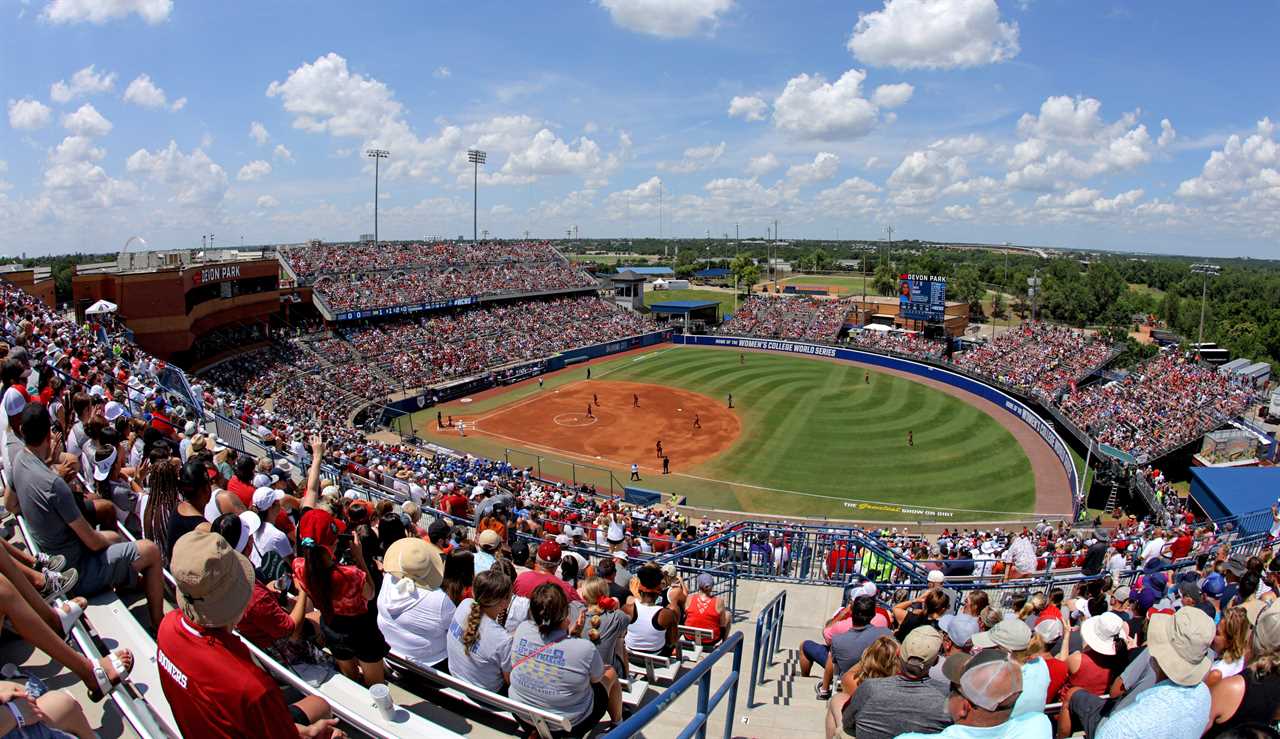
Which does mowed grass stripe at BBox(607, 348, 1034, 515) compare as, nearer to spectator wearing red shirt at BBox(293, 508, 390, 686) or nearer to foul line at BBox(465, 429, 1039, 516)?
foul line at BBox(465, 429, 1039, 516)

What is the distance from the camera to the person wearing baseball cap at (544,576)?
6.24m

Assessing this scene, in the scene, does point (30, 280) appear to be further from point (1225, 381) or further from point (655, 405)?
point (1225, 381)

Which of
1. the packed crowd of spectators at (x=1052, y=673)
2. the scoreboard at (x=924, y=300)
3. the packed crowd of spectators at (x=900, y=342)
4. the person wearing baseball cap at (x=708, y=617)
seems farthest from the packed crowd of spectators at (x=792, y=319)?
the packed crowd of spectators at (x=1052, y=673)

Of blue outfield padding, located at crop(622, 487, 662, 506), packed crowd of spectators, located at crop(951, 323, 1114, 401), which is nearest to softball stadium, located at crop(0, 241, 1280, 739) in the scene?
blue outfield padding, located at crop(622, 487, 662, 506)

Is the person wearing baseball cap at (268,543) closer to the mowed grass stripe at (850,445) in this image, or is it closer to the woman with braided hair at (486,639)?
the woman with braided hair at (486,639)

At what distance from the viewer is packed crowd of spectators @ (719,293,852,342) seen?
221 ft

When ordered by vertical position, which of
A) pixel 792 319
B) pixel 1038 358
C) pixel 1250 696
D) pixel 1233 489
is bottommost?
pixel 1233 489

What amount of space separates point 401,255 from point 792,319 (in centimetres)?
3854

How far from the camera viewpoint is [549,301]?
69.7 m

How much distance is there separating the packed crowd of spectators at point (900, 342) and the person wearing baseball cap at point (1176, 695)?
55.3m

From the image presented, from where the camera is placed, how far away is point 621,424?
41500mm

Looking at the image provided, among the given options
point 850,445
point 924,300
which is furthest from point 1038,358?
point 850,445

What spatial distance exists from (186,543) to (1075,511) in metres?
31.9

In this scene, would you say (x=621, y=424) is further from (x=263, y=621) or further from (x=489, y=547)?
(x=263, y=621)
